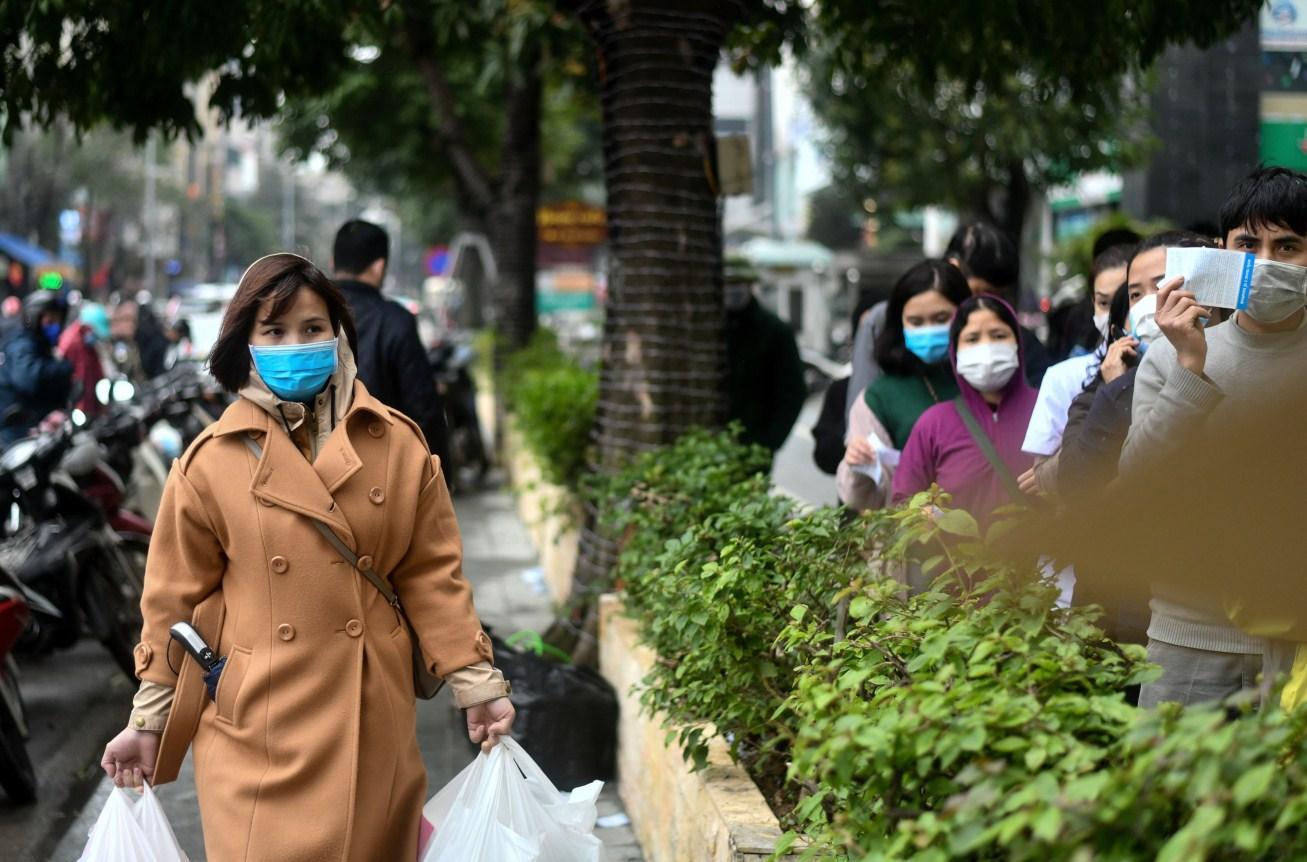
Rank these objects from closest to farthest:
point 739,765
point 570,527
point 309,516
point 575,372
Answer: point 309,516 < point 739,765 < point 570,527 < point 575,372

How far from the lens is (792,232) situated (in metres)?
64.3

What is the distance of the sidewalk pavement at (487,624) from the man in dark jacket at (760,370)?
5.39 ft

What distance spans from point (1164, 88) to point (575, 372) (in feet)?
55.7

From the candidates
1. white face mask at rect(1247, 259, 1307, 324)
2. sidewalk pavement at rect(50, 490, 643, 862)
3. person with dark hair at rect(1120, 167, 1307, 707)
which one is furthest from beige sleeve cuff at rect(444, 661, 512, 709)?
white face mask at rect(1247, 259, 1307, 324)

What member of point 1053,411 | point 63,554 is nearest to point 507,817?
point 1053,411

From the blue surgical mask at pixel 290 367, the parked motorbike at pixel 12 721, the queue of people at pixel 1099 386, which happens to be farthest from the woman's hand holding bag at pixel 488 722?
the parked motorbike at pixel 12 721

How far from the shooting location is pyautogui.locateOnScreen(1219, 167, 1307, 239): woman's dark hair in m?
3.16

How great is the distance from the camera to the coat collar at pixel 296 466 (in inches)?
124

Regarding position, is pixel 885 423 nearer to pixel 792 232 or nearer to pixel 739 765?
pixel 739 765

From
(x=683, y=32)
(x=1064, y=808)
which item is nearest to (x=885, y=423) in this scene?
(x=683, y=32)

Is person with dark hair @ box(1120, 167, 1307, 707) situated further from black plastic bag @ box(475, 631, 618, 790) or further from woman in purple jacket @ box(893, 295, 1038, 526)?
black plastic bag @ box(475, 631, 618, 790)

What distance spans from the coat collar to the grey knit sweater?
1479 millimetres

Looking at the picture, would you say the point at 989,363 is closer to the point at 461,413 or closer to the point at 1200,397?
the point at 1200,397

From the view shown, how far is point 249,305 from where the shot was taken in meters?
3.31
